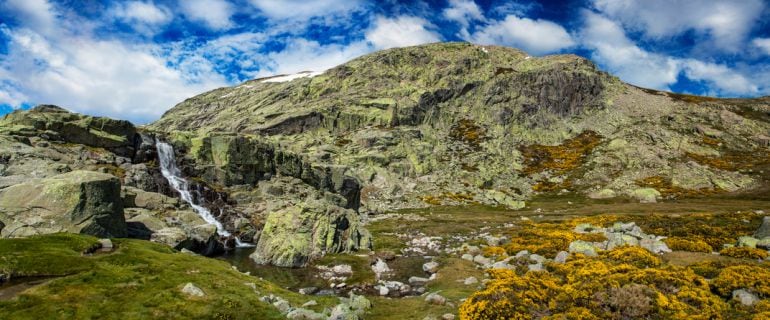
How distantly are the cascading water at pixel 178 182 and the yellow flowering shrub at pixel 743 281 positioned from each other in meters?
53.5

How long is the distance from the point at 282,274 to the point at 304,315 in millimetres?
19107

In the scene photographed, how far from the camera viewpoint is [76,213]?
3853 cm

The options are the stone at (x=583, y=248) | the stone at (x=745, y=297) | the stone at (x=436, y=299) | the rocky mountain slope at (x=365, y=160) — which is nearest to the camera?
the stone at (x=745, y=297)

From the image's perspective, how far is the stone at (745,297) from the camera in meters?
21.6

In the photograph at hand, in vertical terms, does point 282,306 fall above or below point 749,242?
below

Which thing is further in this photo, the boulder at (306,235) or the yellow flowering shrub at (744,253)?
the boulder at (306,235)

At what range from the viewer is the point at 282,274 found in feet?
137

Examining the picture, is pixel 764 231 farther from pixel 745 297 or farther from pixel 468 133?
pixel 468 133

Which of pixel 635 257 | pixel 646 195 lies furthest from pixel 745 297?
pixel 646 195

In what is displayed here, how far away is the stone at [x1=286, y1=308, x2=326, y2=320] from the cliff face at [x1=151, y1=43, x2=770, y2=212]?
2684 inches

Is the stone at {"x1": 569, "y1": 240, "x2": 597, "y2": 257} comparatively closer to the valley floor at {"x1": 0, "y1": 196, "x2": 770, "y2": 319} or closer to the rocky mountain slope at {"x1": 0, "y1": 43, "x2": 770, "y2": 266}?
the valley floor at {"x1": 0, "y1": 196, "x2": 770, "y2": 319}

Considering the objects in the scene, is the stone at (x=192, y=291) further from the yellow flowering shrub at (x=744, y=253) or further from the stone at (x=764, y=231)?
the stone at (x=764, y=231)

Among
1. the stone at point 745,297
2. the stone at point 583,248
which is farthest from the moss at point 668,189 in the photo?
Answer: the stone at point 745,297

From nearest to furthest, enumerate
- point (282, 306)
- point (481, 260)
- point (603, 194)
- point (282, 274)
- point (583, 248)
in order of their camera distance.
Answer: point (282, 306) < point (583, 248) < point (282, 274) < point (481, 260) < point (603, 194)
